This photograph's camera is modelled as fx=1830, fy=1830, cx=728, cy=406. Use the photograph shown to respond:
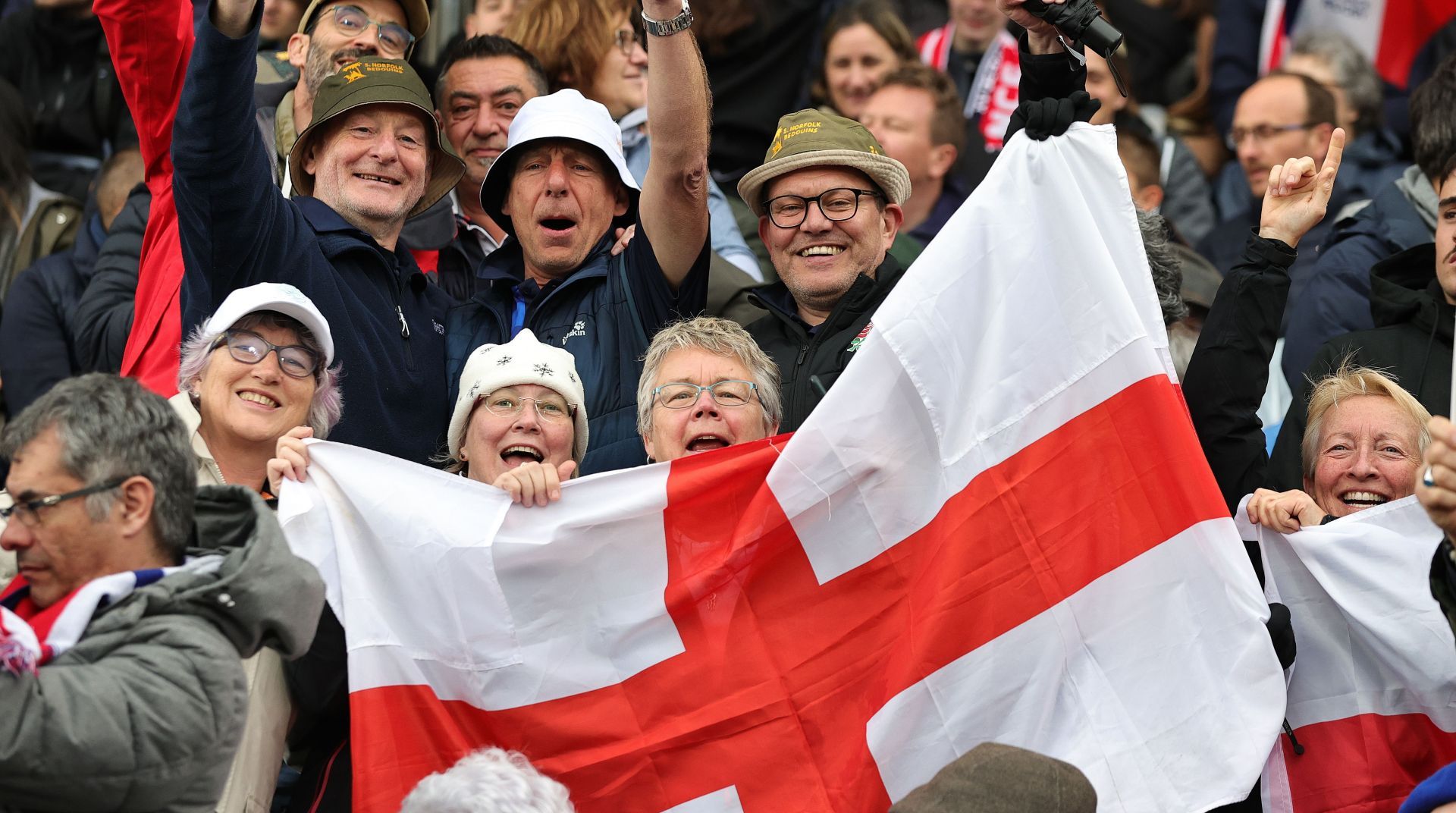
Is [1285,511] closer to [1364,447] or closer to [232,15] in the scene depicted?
[1364,447]

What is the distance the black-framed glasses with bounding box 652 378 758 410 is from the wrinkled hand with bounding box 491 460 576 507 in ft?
1.62

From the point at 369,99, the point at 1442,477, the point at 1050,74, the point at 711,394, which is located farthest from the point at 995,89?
the point at 1442,477

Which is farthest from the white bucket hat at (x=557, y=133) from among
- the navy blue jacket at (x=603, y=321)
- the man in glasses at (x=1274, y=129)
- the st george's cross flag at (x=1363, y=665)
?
the man in glasses at (x=1274, y=129)

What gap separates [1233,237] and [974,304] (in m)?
3.93

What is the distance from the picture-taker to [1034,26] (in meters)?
4.73

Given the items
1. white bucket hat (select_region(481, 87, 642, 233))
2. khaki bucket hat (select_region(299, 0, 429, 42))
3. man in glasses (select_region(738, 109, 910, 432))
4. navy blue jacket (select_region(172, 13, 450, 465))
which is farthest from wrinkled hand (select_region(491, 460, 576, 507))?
khaki bucket hat (select_region(299, 0, 429, 42))

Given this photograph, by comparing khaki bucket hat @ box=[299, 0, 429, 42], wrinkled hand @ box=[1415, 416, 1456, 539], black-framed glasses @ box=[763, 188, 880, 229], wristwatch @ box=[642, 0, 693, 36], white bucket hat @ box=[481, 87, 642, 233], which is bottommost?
wrinkled hand @ box=[1415, 416, 1456, 539]

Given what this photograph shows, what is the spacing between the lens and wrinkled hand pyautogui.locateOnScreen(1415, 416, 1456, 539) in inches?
141

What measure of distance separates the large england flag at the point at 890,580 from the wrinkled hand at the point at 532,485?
3cm

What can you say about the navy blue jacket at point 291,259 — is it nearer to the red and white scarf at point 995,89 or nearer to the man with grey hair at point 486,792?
the man with grey hair at point 486,792

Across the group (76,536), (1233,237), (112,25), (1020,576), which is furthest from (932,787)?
(1233,237)

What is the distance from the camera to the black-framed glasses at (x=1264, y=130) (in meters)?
7.88

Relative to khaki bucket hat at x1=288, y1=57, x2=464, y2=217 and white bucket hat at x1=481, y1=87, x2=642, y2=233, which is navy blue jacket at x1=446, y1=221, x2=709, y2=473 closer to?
white bucket hat at x1=481, y1=87, x2=642, y2=233

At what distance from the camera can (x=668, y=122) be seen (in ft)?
17.2
